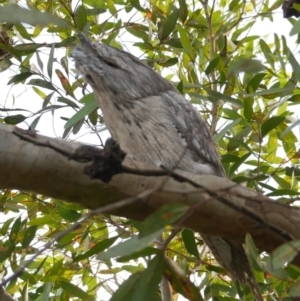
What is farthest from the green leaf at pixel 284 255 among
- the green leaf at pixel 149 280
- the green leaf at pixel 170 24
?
the green leaf at pixel 170 24

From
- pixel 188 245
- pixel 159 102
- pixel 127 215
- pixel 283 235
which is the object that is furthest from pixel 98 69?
pixel 283 235

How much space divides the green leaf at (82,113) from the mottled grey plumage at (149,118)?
1.3 inches

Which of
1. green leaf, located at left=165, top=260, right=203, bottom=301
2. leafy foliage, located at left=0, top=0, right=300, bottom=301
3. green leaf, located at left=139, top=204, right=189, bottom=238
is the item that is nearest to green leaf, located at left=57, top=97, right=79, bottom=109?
leafy foliage, located at left=0, top=0, right=300, bottom=301

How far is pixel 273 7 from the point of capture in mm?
2289

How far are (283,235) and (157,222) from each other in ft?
1.03

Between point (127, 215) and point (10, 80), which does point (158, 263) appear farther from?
point (10, 80)

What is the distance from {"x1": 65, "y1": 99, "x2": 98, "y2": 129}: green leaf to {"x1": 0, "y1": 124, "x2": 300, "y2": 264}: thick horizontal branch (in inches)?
24.3

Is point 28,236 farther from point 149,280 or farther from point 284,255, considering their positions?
point 284,255

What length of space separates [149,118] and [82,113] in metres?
0.19

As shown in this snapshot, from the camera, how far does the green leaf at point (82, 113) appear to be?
1.70 meters

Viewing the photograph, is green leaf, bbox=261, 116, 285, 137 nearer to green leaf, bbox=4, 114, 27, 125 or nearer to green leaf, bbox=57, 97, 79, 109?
green leaf, bbox=57, 97, 79, 109

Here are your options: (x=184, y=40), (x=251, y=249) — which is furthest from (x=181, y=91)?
(x=251, y=249)

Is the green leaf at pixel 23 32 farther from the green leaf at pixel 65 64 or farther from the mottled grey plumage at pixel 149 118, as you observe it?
the mottled grey plumage at pixel 149 118

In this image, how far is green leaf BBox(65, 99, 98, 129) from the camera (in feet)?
→ 5.59
